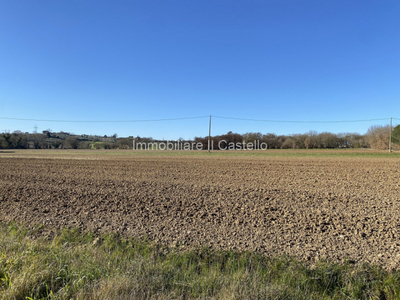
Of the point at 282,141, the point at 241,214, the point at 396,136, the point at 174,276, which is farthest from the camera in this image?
the point at 282,141

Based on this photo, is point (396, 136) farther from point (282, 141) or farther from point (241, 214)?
point (241, 214)

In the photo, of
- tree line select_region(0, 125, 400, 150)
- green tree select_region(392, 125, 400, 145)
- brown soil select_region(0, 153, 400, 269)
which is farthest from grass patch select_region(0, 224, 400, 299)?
tree line select_region(0, 125, 400, 150)

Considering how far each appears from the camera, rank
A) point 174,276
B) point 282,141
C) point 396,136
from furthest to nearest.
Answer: point 282,141
point 396,136
point 174,276

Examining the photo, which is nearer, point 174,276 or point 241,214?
point 174,276

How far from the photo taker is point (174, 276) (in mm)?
3406

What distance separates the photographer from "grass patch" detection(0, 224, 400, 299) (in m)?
2.97

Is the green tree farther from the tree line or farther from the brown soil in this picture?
the brown soil

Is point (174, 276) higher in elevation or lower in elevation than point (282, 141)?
lower

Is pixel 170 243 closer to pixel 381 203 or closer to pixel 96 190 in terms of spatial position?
pixel 96 190

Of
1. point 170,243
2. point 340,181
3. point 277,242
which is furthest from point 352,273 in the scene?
point 340,181

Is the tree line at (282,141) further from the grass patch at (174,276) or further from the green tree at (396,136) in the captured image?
the grass patch at (174,276)

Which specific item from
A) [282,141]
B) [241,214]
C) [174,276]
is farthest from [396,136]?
[174,276]

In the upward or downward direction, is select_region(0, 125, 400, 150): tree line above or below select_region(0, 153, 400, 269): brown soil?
above

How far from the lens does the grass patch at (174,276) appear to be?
2.97m
